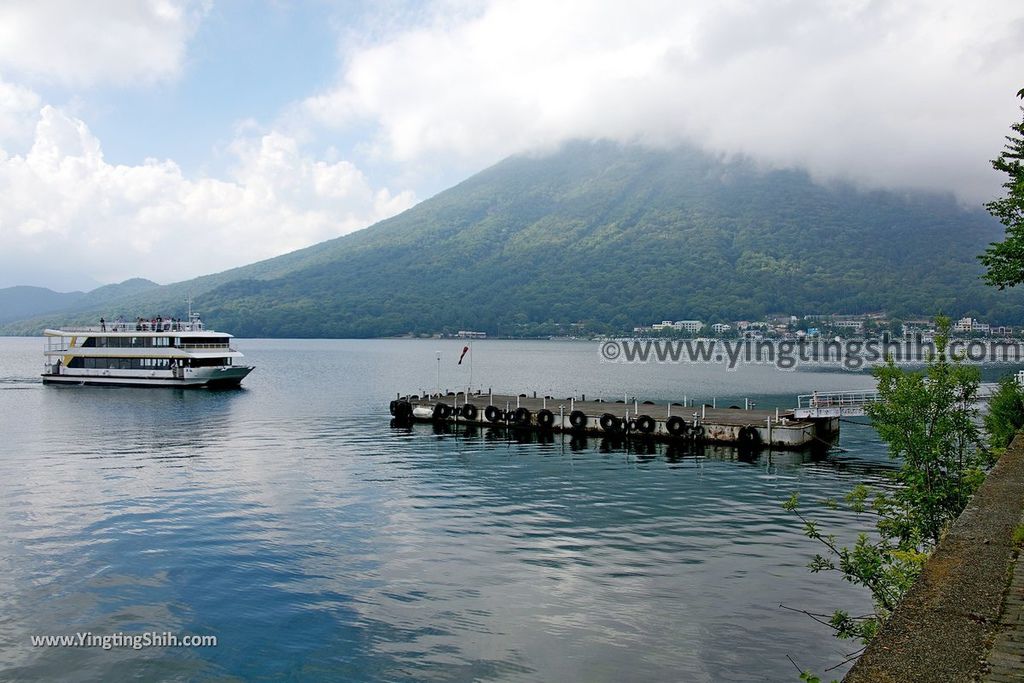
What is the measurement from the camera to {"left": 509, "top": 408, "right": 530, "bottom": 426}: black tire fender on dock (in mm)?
52000

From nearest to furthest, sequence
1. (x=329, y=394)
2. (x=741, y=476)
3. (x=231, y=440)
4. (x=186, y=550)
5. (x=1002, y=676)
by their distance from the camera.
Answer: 1. (x=1002, y=676)
2. (x=186, y=550)
3. (x=741, y=476)
4. (x=231, y=440)
5. (x=329, y=394)

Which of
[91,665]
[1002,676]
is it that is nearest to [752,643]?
[1002,676]

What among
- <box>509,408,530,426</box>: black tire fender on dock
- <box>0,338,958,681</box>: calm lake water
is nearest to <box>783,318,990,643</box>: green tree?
<box>0,338,958,681</box>: calm lake water

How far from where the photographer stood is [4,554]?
22906 millimetres

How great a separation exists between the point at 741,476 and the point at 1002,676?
98.3 ft

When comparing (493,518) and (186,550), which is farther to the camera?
(493,518)

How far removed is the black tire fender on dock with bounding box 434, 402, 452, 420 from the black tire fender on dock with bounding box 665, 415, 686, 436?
17017 mm

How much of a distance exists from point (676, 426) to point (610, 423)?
4.53m

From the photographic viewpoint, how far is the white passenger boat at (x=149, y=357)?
8319 centimetres

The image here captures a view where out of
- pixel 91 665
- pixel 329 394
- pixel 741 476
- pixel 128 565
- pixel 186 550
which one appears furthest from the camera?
pixel 329 394

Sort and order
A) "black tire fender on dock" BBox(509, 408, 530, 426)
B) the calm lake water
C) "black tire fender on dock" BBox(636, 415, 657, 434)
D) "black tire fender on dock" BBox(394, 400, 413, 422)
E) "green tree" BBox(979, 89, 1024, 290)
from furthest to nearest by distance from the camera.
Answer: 1. "black tire fender on dock" BBox(394, 400, 413, 422)
2. "black tire fender on dock" BBox(509, 408, 530, 426)
3. "black tire fender on dock" BBox(636, 415, 657, 434)
4. "green tree" BBox(979, 89, 1024, 290)
5. the calm lake water

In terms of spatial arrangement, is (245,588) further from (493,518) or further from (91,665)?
(493,518)

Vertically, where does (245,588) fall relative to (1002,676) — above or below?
below
